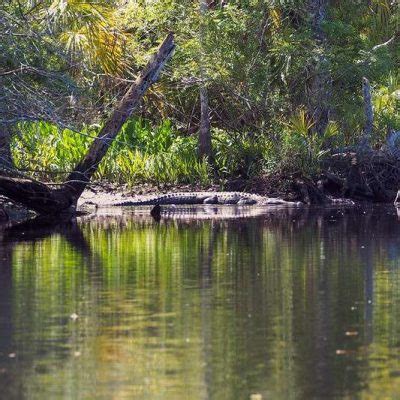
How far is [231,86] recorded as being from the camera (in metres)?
30.0

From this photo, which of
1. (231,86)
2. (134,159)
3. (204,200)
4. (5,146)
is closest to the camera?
(5,146)

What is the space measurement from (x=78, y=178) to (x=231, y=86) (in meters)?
6.44

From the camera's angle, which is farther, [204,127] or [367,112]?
[204,127]

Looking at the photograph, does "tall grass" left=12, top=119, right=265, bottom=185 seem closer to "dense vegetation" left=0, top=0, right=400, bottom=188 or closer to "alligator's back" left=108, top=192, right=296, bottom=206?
"dense vegetation" left=0, top=0, right=400, bottom=188

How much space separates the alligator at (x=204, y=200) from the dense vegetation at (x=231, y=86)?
1350 millimetres

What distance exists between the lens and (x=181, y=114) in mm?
33062

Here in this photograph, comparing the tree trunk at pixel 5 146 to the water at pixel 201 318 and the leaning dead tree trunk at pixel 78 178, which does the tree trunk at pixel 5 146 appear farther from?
the water at pixel 201 318

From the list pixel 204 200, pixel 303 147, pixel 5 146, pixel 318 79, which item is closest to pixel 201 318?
pixel 5 146

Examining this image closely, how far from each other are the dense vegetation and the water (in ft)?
33.4

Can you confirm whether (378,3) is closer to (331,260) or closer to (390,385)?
(331,260)

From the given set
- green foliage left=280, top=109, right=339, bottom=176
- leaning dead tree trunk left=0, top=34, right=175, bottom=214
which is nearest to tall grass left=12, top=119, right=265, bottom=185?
green foliage left=280, top=109, right=339, bottom=176

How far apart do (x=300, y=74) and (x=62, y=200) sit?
27.4 feet

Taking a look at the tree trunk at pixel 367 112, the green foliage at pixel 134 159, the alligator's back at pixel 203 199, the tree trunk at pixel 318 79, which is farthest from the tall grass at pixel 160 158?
the tree trunk at pixel 367 112

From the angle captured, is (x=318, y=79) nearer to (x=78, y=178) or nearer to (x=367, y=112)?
(x=367, y=112)
